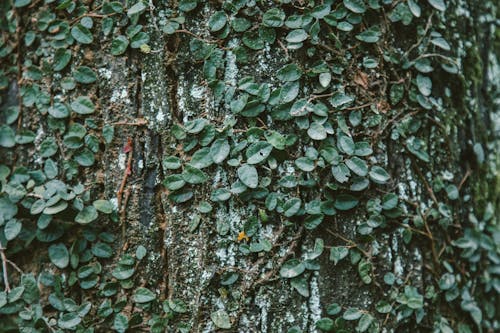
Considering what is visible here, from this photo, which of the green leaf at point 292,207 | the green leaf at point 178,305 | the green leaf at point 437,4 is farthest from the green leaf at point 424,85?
the green leaf at point 178,305

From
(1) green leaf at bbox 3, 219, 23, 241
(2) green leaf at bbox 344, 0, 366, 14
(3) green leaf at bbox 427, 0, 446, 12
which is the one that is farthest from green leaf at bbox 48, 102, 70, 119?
(3) green leaf at bbox 427, 0, 446, 12

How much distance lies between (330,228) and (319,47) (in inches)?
22.3

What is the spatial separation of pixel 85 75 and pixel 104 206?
1.45 feet

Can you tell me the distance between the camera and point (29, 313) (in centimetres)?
164

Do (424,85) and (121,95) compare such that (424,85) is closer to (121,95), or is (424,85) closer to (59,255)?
(121,95)

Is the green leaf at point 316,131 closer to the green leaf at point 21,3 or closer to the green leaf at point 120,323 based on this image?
the green leaf at point 120,323

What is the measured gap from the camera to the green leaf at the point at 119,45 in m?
1.62

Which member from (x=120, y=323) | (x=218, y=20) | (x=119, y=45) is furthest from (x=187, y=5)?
(x=120, y=323)

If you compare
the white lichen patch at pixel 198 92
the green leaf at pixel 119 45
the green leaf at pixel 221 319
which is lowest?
the green leaf at pixel 221 319

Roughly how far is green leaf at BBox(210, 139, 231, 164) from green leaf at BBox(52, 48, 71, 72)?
1.96 ft

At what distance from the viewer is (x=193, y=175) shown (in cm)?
155

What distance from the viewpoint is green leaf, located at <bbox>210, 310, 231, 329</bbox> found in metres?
1.52

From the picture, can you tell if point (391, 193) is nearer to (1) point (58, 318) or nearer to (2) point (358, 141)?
(2) point (358, 141)

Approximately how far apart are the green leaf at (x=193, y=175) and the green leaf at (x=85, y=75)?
0.45m
